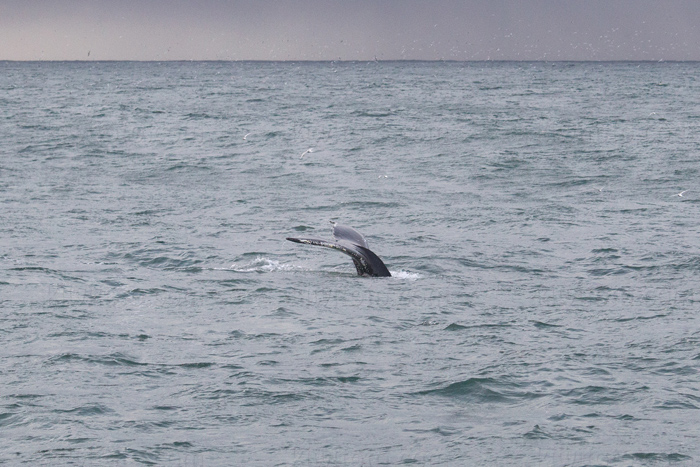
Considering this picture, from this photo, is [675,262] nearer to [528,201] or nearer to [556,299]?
[556,299]

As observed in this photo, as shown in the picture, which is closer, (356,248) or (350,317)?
(350,317)

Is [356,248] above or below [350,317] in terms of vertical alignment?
above

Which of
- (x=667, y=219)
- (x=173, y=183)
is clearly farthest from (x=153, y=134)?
(x=667, y=219)

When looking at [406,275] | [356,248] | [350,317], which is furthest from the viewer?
[406,275]

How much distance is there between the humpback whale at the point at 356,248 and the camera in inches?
761

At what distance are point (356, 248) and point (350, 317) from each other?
98.5 inches

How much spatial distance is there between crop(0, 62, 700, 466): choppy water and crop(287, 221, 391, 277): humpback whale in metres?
0.43

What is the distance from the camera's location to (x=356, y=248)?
20.0m

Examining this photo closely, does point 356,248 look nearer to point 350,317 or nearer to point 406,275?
point 406,275

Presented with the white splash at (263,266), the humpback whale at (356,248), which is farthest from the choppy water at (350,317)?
the humpback whale at (356,248)

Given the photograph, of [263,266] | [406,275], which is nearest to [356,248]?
[406,275]

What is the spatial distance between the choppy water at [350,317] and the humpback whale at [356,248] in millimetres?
433

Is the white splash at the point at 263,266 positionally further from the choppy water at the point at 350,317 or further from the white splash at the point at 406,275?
the white splash at the point at 406,275

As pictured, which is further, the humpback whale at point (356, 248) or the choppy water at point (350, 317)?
the humpback whale at point (356, 248)
